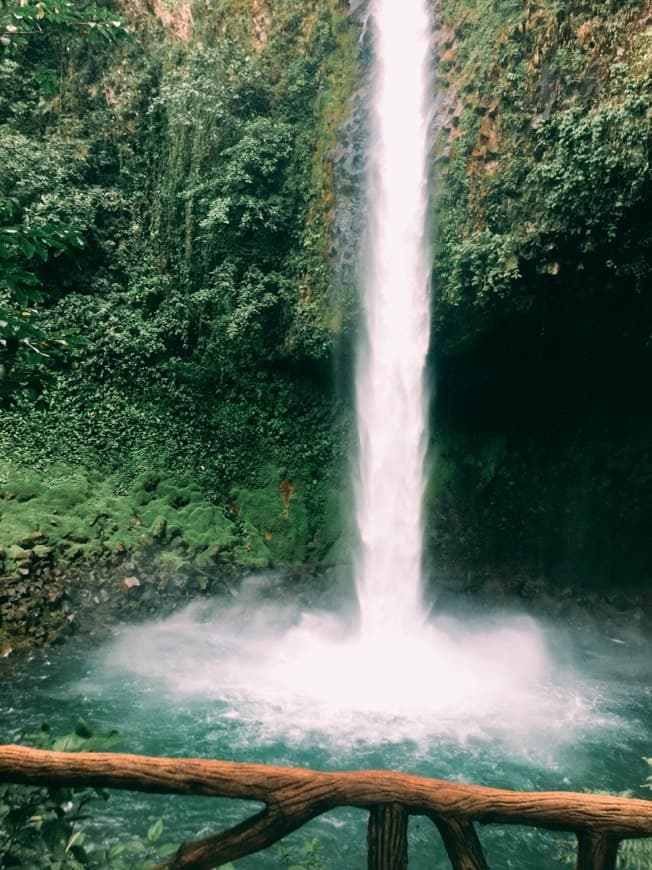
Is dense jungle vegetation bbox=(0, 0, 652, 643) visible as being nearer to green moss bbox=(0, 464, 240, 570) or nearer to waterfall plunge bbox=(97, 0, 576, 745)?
green moss bbox=(0, 464, 240, 570)

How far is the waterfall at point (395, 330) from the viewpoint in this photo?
980cm

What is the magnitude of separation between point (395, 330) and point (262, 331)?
2.44 meters

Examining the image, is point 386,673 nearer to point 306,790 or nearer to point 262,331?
point 262,331

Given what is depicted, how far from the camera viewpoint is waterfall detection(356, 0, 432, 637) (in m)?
9.80

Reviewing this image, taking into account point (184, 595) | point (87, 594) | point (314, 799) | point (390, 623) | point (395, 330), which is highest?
point (395, 330)

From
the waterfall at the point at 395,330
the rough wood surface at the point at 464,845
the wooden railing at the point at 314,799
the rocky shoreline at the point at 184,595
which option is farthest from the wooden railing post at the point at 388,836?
the waterfall at the point at 395,330

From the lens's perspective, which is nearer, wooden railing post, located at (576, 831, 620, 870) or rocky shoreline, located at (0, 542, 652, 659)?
wooden railing post, located at (576, 831, 620, 870)

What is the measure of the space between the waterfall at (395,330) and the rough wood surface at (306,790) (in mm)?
8010

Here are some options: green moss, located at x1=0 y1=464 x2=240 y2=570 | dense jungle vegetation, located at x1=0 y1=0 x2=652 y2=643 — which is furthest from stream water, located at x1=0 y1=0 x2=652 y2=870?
green moss, located at x1=0 y1=464 x2=240 y2=570

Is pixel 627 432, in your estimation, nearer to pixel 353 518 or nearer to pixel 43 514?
pixel 353 518

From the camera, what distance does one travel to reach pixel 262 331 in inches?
434

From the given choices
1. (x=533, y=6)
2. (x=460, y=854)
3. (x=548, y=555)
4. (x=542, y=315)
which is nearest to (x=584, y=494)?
(x=548, y=555)

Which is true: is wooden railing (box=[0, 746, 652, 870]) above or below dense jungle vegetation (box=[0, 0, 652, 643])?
below

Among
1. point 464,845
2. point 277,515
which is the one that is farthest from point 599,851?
point 277,515
